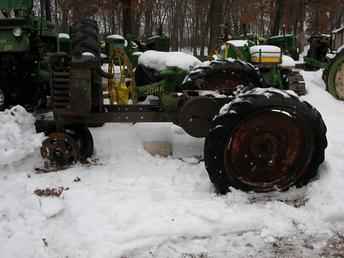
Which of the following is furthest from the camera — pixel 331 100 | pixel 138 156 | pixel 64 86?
pixel 331 100

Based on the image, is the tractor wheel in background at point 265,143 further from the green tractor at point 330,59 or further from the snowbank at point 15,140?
the green tractor at point 330,59

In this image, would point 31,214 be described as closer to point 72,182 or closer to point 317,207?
point 72,182

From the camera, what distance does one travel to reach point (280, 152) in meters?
3.72

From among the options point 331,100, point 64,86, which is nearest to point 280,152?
point 64,86

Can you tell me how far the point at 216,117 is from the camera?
3656 mm

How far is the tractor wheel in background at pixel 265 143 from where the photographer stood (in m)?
3.62

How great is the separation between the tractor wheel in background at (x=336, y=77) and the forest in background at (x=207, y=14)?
7.11 m

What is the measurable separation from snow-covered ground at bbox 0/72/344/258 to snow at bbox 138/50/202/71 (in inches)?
61.1

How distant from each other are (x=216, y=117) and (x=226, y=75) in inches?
→ 73.4

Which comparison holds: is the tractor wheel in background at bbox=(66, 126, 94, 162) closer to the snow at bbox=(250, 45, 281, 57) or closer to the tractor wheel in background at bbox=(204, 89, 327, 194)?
the tractor wheel in background at bbox=(204, 89, 327, 194)

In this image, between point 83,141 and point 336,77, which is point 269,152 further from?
point 336,77

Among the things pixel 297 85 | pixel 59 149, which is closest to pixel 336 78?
pixel 297 85

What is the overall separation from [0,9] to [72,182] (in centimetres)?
479

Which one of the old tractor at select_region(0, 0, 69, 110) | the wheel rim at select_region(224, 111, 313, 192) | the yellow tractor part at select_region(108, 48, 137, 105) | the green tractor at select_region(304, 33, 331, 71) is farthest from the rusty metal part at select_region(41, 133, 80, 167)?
the green tractor at select_region(304, 33, 331, 71)
